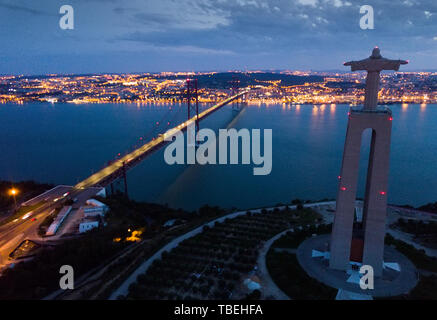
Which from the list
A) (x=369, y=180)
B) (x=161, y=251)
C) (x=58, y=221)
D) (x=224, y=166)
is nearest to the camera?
(x=369, y=180)

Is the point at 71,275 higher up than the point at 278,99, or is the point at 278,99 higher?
the point at 278,99

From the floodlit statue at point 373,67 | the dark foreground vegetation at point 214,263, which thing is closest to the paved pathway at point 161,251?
the dark foreground vegetation at point 214,263

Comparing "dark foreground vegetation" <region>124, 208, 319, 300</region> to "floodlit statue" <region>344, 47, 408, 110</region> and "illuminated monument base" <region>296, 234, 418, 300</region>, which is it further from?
"floodlit statue" <region>344, 47, 408, 110</region>

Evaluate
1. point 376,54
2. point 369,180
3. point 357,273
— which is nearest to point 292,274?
point 357,273

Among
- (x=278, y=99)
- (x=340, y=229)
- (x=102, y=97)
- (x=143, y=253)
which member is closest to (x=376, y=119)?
(x=340, y=229)

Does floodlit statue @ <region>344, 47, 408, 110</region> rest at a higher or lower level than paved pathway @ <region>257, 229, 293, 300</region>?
higher

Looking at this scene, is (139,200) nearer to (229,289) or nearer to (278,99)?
(229,289)

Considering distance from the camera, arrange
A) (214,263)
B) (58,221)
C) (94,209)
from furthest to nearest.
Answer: (94,209) → (58,221) → (214,263)

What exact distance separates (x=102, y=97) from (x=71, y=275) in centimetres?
4692

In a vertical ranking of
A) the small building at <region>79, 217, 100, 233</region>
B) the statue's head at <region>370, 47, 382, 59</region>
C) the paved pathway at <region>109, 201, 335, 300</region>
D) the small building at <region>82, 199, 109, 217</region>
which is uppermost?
the statue's head at <region>370, 47, 382, 59</region>

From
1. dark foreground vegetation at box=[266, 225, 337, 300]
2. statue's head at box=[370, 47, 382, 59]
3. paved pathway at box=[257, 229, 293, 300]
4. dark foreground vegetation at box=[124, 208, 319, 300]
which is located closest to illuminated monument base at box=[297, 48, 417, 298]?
statue's head at box=[370, 47, 382, 59]

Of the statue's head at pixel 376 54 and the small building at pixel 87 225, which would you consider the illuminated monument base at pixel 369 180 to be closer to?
the statue's head at pixel 376 54

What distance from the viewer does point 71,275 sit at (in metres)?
6.26

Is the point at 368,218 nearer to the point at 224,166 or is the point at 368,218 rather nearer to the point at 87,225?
the point at 87,225
